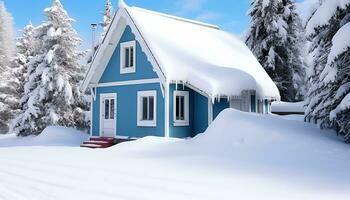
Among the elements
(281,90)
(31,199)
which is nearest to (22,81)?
(281,90)

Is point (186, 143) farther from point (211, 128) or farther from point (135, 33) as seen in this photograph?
point (135, 33)

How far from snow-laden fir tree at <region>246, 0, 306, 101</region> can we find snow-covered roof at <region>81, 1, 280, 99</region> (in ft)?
29.0

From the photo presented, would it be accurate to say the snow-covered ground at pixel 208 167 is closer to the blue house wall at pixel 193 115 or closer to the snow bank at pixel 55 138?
the blue house wall at pixel 193 115

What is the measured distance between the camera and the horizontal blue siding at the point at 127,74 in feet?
66.0

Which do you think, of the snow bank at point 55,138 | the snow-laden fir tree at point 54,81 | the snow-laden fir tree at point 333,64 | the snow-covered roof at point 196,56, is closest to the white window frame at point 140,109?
the snow-covered roof at point 196,56

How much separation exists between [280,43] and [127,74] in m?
17.3

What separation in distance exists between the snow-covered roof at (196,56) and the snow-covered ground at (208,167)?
3.87 meters

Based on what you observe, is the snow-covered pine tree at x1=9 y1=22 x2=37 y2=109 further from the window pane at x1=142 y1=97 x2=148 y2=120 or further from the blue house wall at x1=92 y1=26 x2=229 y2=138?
the window pane at x1=142 y1=97 x2=148 y2=120

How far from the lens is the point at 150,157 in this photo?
43.7 feet

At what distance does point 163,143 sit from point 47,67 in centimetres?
1336

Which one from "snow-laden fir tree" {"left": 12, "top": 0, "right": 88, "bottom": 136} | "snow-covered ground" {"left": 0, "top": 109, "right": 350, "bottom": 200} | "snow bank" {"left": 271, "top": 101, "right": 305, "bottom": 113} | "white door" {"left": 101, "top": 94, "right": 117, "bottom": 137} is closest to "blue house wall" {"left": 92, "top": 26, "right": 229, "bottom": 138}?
"white door" {"left": 101, "top": 94, "right": 117, "bottom": 137}

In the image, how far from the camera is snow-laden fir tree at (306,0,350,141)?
11.8 m

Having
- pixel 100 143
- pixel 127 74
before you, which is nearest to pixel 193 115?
pixel 127 74

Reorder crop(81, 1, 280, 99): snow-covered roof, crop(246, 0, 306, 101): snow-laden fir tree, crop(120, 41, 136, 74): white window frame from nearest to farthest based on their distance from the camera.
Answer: crop(81, 1, 280, 99): snow-covered roof < crop(120, 41, 136, 74): white window frame < crop(246, 0, 306, 101): snow-laden fir tree
